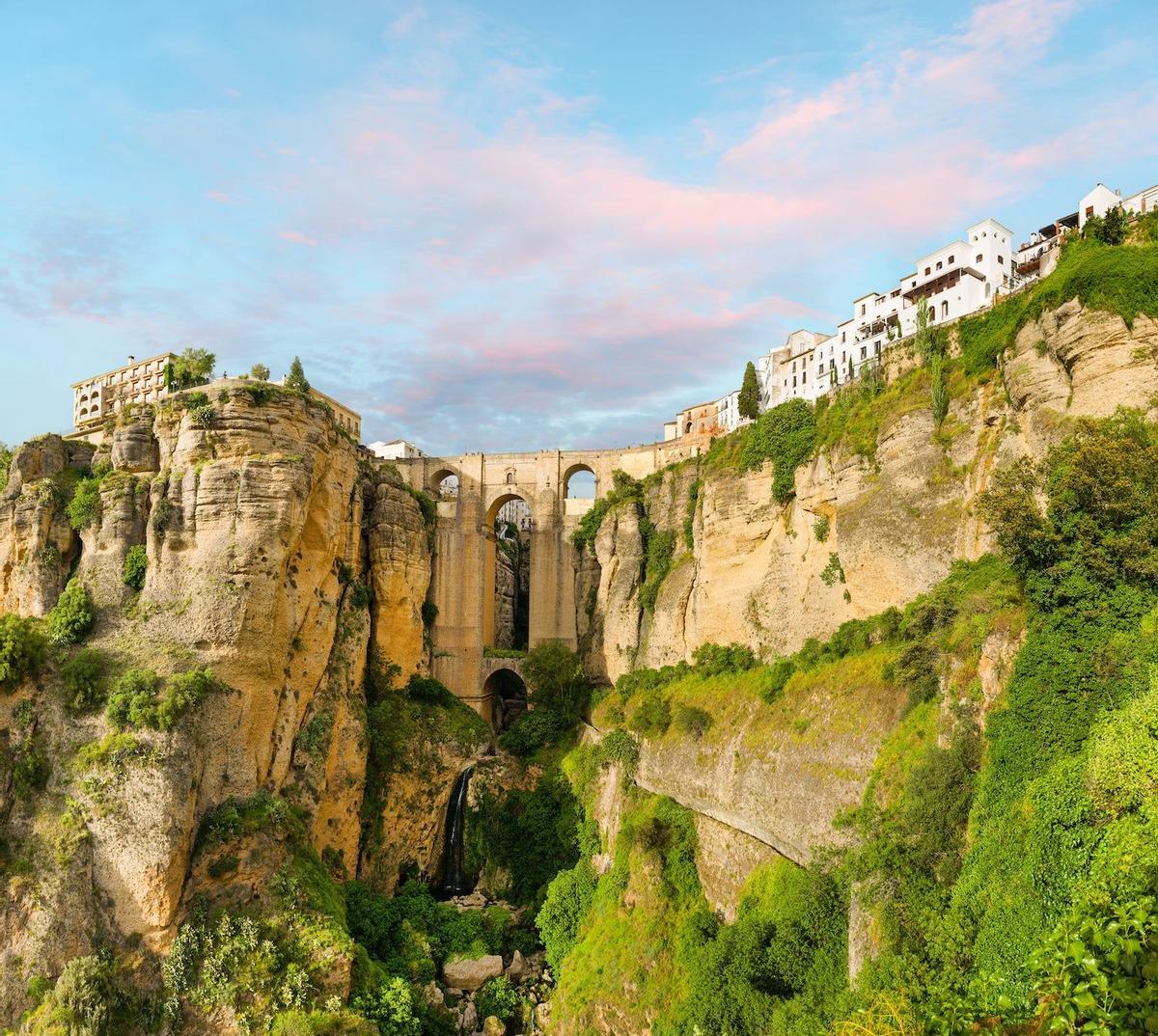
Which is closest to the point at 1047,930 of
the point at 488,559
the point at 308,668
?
the point at 308,668

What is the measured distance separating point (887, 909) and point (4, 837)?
24.4 metres

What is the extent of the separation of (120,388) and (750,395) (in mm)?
42041

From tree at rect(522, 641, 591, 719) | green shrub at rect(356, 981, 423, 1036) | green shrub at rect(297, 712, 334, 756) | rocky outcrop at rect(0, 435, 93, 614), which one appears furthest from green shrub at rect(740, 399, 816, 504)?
rocky outcrop at rect(0, 435, 93, 614)

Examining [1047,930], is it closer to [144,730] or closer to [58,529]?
[144,730]

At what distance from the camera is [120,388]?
200ft

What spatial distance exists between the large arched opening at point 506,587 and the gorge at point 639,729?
604 centimetres

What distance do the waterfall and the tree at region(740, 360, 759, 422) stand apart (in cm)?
2365

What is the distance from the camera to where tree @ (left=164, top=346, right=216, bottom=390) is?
3972cm

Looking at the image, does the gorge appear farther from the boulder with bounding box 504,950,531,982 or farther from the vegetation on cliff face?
the boulder with bounding box 504,950,531,982

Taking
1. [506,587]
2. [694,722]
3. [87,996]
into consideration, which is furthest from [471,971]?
[506,587]

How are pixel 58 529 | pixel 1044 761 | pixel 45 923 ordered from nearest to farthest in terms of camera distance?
pixel 1044 761 < pixel 45 923 < pixel 58 529

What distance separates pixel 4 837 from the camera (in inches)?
1035

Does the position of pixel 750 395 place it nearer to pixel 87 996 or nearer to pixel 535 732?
pixel 535 732

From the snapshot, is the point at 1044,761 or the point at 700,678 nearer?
the point at 1044,761
